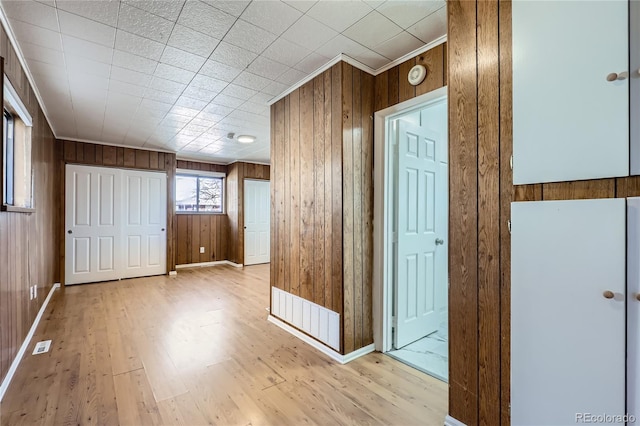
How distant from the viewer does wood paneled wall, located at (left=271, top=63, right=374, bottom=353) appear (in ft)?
7.61

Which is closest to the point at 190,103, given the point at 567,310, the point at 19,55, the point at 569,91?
the point at 19,55

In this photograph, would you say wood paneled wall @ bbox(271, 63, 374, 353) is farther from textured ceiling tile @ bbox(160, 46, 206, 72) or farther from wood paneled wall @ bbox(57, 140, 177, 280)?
wood paneled wall @ bbox(57, 140, 177, 280)

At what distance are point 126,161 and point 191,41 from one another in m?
4.04

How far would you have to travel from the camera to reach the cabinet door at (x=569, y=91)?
973 millimetres

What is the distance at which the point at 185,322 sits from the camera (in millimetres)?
3111

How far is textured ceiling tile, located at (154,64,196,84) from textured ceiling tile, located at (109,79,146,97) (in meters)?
0.42

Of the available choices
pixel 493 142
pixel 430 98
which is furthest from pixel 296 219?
pixel 493 142

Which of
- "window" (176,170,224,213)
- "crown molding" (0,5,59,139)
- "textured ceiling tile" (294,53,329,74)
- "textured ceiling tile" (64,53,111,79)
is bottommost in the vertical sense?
"window" (176,170,224,213)

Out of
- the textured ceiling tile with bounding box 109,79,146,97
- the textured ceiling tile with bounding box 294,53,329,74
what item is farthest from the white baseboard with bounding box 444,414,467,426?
the textured ceiling tile with bounding box 109,79,146,97

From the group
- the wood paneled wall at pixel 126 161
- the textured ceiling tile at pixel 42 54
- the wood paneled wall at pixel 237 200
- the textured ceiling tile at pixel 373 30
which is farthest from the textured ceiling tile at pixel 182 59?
the wood paneled wall at pixel 237 200

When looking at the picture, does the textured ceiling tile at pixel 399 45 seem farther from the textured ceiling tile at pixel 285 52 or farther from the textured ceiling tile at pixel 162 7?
the textured ceiling tile at pixel 162 7

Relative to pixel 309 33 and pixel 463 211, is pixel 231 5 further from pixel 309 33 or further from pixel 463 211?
pixel 463 211

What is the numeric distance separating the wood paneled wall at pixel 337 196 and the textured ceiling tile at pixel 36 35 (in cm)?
183

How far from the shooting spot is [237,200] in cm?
639
